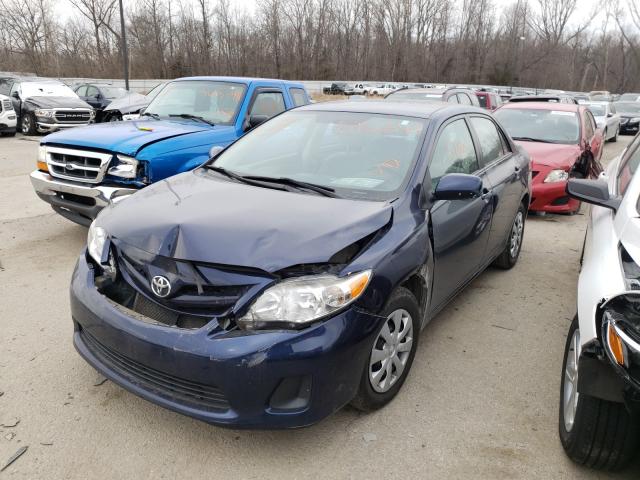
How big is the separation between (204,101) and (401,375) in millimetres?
4730

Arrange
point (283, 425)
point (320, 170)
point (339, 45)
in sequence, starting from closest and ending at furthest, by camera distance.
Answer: point (283, 425)
point (320, 170)
point (339, 45)

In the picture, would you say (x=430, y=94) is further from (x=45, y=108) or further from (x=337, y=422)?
(x=45, y=108)

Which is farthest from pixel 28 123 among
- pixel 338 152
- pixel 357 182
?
pixel 357 182

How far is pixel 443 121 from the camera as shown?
3648 mm

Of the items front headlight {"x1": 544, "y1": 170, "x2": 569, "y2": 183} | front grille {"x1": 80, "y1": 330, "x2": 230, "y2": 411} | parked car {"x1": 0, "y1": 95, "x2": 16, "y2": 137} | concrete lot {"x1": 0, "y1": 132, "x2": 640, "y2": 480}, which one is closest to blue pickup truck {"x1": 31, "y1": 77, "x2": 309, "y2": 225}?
concrete lot {"x1": 0, "y1": 132, "x2": 640, "y2": 480}

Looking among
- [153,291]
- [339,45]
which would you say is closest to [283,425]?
[153,291]

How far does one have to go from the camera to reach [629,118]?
23453 millimetres

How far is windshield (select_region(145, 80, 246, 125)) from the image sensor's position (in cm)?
630

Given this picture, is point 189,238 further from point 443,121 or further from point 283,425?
point 443,121

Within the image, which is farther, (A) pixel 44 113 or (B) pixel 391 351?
(A) pixel 44 113

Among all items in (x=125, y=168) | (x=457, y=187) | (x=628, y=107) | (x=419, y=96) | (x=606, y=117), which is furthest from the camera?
(x=628, y=107)

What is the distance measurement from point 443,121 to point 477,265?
48.1 inches

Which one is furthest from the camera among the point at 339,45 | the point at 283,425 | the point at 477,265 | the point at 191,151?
the point at 339,45

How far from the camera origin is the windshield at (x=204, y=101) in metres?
6.30
